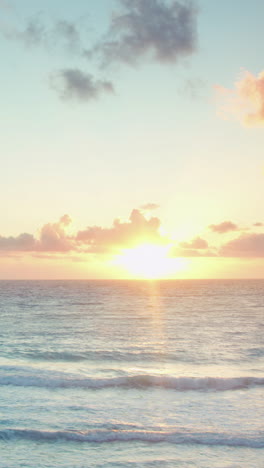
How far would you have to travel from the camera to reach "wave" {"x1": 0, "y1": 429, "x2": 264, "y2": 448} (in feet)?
49.6

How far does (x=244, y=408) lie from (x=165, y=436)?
533 cm

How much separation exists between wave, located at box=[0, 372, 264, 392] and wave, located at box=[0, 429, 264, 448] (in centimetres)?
701

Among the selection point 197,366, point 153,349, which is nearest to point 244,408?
point 197,366

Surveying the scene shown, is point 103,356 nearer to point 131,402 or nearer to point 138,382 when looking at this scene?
point 138,382

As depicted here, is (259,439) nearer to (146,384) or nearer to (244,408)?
(244,408)

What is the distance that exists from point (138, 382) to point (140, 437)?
28.8 feet

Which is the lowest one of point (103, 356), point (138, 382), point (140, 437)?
point (103, 356)

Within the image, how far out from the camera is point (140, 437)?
15.5 metres

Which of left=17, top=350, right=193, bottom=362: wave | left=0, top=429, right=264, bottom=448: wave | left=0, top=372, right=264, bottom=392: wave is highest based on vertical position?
left=0, top=429, right=264, bottom=448: wave

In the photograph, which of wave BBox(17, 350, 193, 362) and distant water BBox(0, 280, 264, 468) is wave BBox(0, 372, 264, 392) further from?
wave BBox(17, 350, 193, 362)

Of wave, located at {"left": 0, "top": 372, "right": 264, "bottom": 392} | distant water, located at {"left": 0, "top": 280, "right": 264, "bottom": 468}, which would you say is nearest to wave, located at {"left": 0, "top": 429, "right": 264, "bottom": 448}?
distant water, located at {"left": 0, "top": 280, "right": 264, "bottom": 468}

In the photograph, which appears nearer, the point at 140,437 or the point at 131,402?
the point at 140,437

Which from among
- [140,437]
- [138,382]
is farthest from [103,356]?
[140,437]

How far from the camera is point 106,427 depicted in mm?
16406
